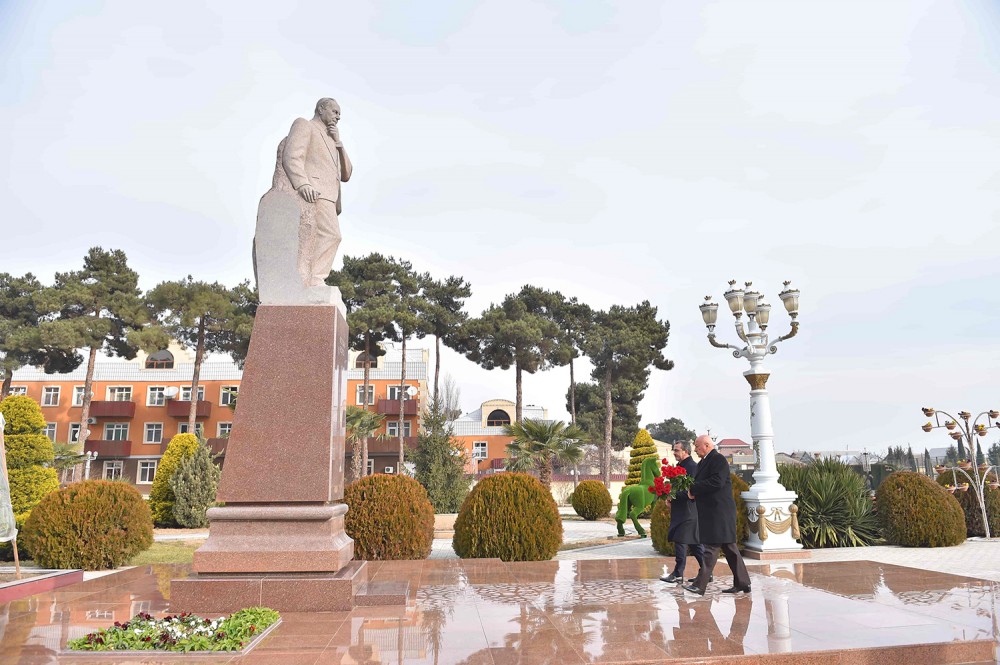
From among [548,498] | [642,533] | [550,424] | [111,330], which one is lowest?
[642,533]

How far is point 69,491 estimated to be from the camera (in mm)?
11195

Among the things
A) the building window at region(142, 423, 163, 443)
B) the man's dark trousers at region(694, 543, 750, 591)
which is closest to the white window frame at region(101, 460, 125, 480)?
the building window at region(142, 423, 163, 443)

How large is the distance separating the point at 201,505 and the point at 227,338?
1862cm

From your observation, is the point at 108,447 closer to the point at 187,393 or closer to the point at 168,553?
the point at 187,393

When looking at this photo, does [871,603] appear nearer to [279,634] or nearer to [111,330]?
[279,634]

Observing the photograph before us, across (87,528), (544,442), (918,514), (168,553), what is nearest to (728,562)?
(918,514)

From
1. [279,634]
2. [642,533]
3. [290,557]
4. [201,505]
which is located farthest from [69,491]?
[642,533]

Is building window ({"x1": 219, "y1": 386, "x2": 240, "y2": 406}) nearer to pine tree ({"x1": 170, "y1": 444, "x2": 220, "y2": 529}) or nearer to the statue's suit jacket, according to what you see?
pine tree ({"x1": 170, "y1": 444, "x2": 220, "y2": 529})

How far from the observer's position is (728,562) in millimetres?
6660

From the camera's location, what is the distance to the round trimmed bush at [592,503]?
26.5m

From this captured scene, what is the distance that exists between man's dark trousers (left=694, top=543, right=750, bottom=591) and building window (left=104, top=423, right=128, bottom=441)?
4514 centimetres

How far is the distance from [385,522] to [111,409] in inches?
1582

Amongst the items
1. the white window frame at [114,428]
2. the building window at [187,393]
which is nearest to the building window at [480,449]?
the building window at [187,393]

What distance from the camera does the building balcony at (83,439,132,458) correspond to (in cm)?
4159
